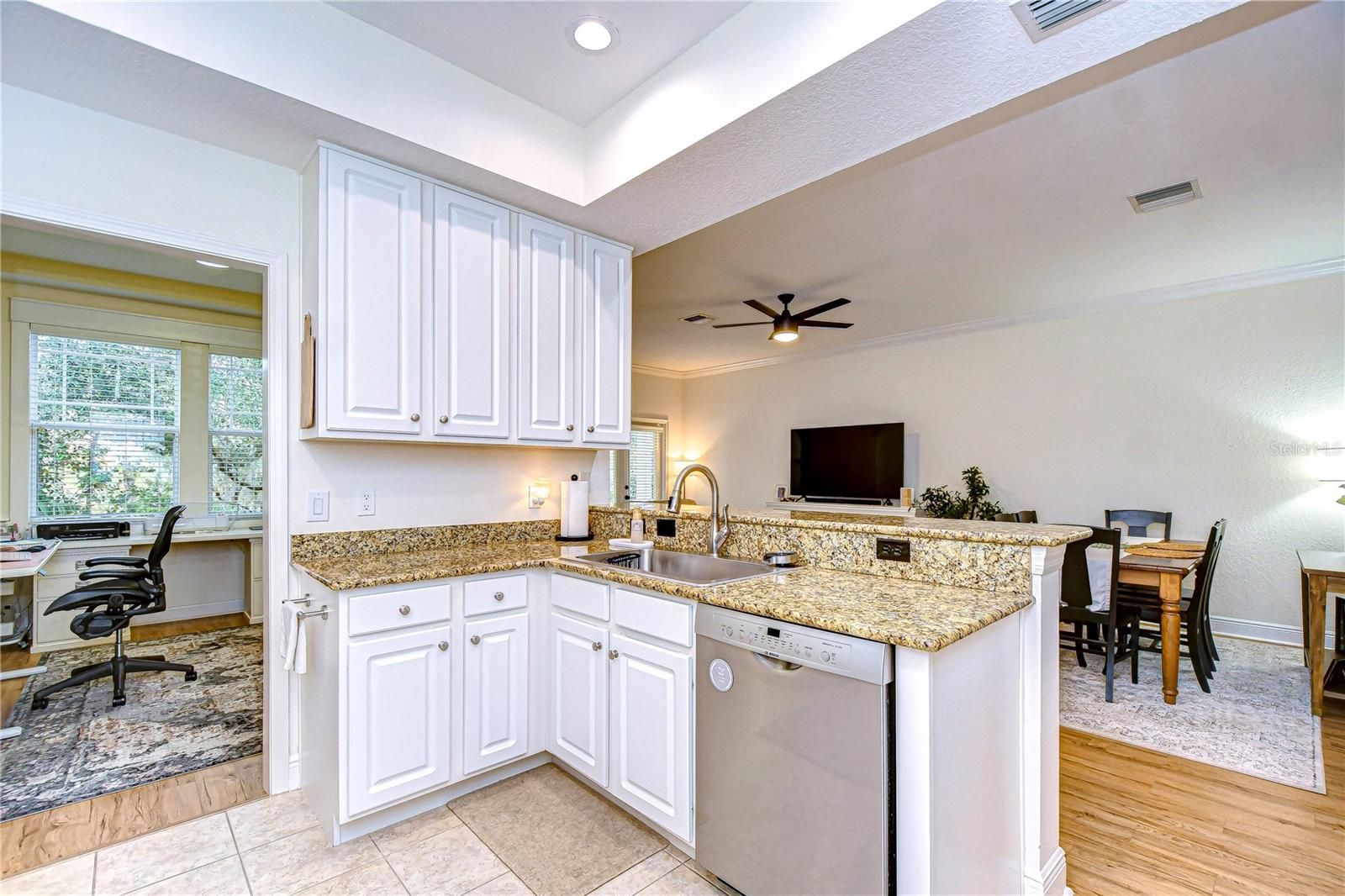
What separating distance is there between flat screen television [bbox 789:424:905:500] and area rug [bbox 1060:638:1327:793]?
2502mm

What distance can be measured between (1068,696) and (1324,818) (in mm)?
1164

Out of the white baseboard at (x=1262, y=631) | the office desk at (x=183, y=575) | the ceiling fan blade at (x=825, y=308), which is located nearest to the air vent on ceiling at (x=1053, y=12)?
the ceiling fan blade at (x=825, y=308)

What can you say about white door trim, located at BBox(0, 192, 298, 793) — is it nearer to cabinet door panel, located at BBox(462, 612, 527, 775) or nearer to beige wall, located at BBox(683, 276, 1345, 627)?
cabinet door panel, located at BBox(462, 612, 527, 775)

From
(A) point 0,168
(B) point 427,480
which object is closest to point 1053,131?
(B) point 427,480

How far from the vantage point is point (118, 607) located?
3424 millimetres

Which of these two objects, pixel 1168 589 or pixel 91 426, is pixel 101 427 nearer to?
pixel 91 426

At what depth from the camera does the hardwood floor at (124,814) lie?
6.38ft

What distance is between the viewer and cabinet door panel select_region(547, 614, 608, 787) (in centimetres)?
216

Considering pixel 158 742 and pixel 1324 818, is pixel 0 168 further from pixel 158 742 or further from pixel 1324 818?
pixel 1324 818

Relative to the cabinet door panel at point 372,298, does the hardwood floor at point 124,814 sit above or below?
below

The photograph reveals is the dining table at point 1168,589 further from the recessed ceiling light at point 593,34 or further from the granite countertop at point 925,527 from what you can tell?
the recessed ceiling light at point 593,34

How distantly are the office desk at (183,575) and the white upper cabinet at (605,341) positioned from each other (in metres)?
3.40

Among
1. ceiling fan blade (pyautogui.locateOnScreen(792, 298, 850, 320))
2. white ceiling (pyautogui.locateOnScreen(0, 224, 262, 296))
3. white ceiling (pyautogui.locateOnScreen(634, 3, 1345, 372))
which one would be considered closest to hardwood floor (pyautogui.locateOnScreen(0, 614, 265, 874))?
white ceiling (pyautogui.locateOnScreen(0, 224, 262, 296))

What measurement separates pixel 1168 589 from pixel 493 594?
11.4ft
